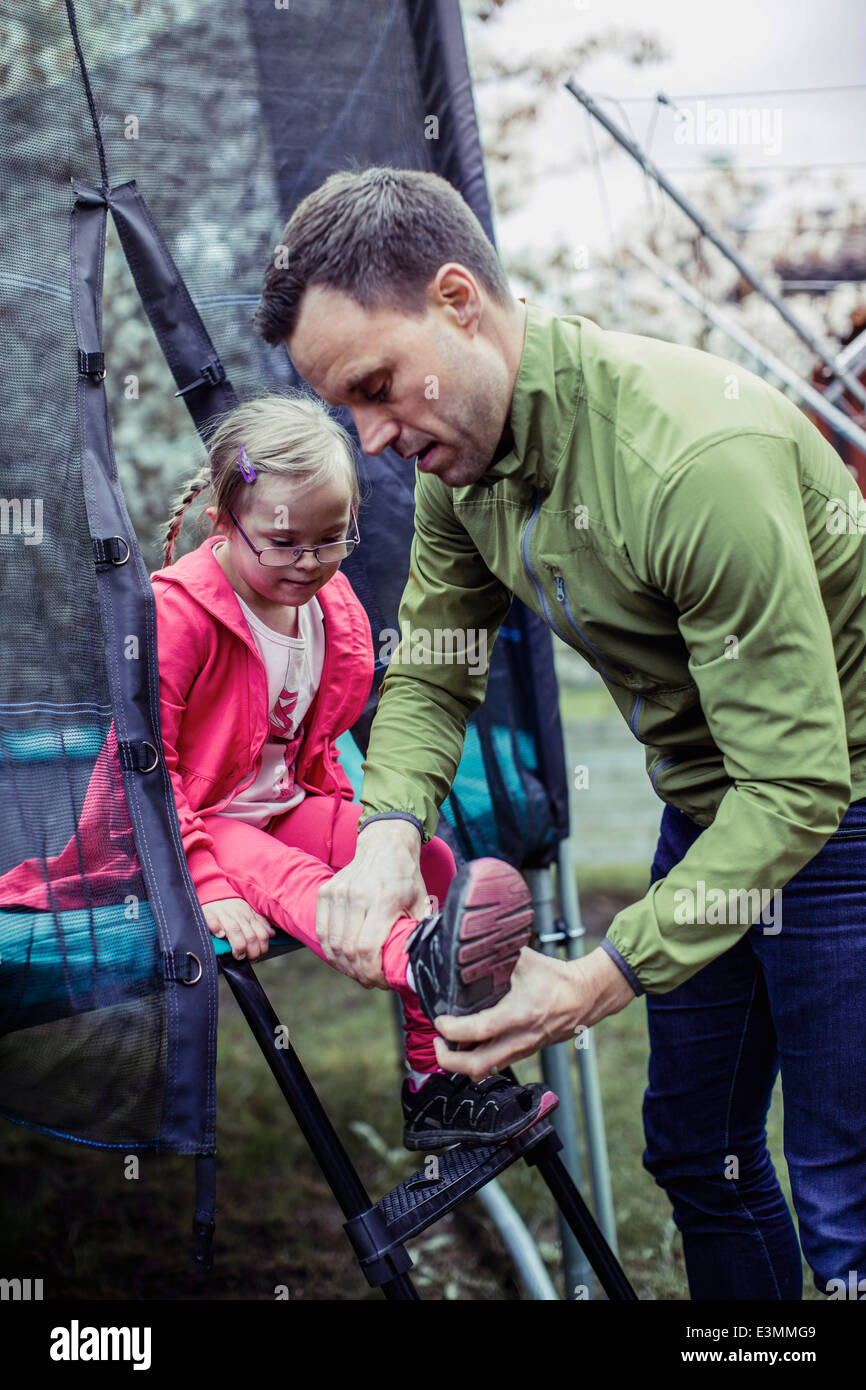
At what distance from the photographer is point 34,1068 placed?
1.72 metres

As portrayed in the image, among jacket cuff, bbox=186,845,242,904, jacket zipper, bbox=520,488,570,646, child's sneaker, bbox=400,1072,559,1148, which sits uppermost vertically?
jacket zipper, bbox=520,488,570,646

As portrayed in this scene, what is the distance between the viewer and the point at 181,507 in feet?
6.93

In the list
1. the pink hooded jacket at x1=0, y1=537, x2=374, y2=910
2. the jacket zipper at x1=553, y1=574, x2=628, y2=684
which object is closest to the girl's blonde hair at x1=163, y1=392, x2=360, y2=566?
the pink hooded jacket at x1=0, y1=537, x2=374, y2=910

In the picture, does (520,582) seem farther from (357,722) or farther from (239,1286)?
(239,1286)

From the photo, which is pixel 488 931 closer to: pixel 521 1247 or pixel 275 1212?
pixel 521 1247

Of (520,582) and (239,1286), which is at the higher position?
(520,582)

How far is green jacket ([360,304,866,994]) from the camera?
137 cm

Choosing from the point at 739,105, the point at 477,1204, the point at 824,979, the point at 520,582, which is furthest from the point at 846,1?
the point at 477,1204

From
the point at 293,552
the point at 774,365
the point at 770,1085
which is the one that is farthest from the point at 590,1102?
the point at 774,365

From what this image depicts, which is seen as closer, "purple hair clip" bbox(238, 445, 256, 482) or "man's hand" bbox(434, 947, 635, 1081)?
"man's hand" bbox(434, 947, 635, 1081)

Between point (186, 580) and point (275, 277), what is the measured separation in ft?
1.98

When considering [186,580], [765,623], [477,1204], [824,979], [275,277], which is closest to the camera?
[765,623]

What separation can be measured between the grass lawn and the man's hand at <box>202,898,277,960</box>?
1465 mm

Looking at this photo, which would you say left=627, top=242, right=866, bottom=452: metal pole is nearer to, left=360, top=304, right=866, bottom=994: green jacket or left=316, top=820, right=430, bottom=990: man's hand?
left=360, top=304, right=866, bottom=994: green jacket
